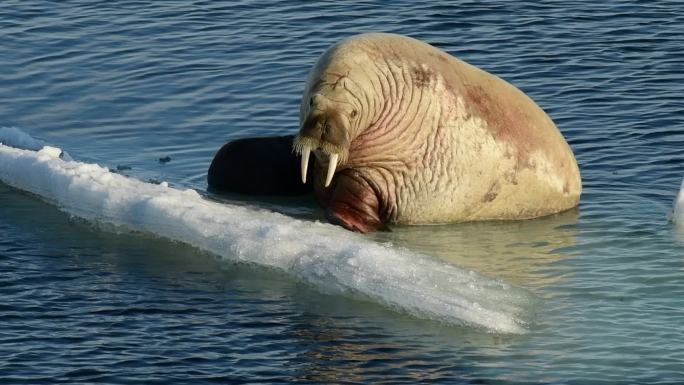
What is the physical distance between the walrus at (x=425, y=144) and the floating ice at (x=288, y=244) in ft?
2.61

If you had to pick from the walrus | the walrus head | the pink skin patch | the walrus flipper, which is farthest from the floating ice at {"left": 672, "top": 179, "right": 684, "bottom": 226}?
the walrus flipper

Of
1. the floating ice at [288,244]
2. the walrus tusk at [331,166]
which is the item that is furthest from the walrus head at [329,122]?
the floating ice at [288,244]

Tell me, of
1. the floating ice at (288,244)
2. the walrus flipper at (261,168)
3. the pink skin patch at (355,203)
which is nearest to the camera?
the floating ice at (288,244)

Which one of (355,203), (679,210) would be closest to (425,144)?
(355,203)

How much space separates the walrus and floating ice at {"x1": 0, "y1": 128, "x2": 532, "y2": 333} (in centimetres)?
80

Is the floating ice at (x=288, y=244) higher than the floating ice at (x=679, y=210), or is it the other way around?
the floating ice at (x=288, y=244)

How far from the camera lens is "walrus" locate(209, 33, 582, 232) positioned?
12.2 meters

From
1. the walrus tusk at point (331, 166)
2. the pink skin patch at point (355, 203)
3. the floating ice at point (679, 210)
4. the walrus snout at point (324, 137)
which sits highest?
the walrus snout at point (324, 137)

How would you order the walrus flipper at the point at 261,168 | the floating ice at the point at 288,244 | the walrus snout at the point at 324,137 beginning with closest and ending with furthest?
the floating ice at the point at 288,244 → the walrus snout at the point at 324,137 → the walrus flipper at the point at 261,168

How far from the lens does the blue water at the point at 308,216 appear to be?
943cm

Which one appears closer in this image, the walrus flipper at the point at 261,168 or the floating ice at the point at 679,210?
the floating ice at the point at 679,210

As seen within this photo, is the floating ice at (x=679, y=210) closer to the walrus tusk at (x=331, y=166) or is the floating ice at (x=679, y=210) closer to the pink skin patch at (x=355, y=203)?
the pink skin patch at (x=355, y=203)

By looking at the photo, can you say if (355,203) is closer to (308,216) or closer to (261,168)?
(308,216)

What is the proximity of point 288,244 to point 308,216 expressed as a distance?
165 centimetres
